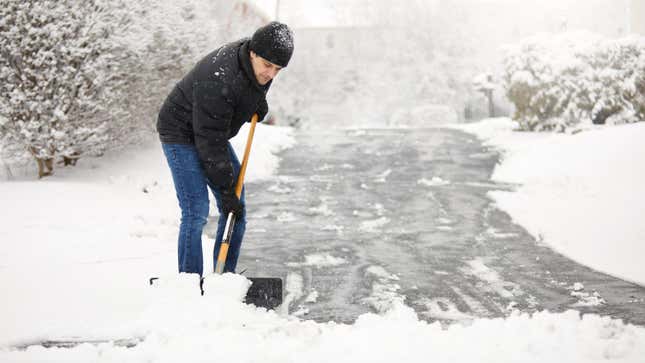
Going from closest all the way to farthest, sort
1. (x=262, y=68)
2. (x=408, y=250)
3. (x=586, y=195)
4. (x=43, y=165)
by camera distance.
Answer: (x=262, y=68), (x=408, y=250), (x=586, y=195), (x=43, y=165)

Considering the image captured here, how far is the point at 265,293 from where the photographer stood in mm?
4184

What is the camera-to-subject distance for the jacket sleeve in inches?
159

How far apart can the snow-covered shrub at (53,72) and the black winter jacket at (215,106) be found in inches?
221

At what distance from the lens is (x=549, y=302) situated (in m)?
4.79

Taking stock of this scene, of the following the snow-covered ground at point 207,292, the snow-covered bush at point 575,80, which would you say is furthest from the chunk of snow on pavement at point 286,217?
the snow-covered bush at point 575,80

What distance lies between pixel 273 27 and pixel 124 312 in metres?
1.94

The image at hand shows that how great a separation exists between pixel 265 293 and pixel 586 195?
19.9 feet

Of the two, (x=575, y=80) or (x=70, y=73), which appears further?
(x=575, y=80)

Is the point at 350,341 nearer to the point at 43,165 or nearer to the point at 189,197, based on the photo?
the point at 189,197

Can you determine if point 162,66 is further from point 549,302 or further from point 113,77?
point 549,302

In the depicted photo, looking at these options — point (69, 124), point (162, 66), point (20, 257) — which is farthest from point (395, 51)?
point (20, 257)

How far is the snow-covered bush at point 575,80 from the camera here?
1383cm

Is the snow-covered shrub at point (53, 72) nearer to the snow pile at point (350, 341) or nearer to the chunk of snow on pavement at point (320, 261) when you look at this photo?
the chunk of snow on pavement at point (320, 261)

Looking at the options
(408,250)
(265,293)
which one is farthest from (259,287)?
(408,250)
